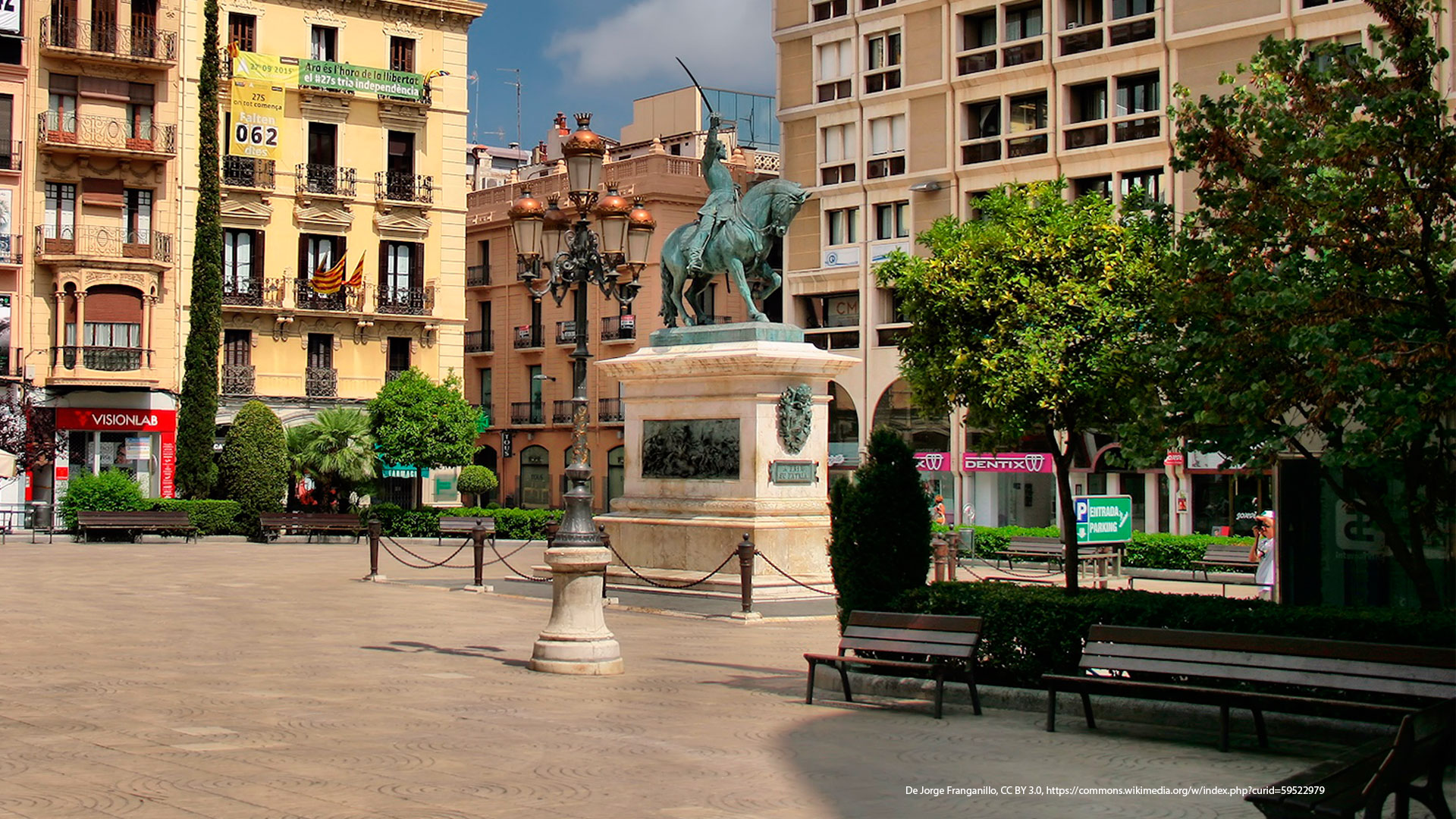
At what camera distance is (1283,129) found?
42.1 ft

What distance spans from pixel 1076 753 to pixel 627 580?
13514mm

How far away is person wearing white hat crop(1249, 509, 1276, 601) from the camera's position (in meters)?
22.4

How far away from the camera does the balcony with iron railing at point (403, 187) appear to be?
54.1m

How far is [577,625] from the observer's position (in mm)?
14812

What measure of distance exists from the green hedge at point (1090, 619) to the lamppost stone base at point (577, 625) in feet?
9.46

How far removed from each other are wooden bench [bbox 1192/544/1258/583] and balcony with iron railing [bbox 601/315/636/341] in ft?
108

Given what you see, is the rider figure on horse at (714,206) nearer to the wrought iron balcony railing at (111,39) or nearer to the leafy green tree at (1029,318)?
the leafy green tree at (1029,318)

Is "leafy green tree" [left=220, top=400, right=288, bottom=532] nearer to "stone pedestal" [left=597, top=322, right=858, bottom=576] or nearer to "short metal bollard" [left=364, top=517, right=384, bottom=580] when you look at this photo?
"short metal bollard" [left=364, top=517, right=384, bottom=580]

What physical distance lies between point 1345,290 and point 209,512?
37.2 metres

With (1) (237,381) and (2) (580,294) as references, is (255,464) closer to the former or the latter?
(1) (237,381)

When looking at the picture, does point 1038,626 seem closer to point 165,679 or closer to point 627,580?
point 165,679

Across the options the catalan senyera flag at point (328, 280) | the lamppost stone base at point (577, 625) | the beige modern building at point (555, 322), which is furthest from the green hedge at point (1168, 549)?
the beige modern building at point (555, 322)

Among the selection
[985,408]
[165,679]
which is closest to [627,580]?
[985,408]

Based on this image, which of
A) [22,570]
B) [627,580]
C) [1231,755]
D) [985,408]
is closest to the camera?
[1231,755]
